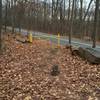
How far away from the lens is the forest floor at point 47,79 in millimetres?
8305

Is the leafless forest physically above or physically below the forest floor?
above

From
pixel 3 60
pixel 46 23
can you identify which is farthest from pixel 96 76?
pixel 46 23

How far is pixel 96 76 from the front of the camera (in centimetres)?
993

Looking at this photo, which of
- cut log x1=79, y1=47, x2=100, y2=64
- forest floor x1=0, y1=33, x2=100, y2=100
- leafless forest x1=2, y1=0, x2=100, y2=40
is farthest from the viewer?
leafless forest x1=2, y1=0, x2=100, y2=40

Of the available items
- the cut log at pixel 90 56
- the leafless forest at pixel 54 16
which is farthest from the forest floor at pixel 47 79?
the leafless forest at pixel 54 16

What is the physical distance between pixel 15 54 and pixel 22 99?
7.68 m

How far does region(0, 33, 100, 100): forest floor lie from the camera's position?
830 centimetres

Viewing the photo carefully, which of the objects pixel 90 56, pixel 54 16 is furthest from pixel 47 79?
pixel 54 16

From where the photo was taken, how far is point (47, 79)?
32.4 feet

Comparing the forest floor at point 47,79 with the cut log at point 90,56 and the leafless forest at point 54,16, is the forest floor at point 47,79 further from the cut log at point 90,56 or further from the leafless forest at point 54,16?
the leafless forest at point 54,16

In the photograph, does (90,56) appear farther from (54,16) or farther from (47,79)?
(54,16)

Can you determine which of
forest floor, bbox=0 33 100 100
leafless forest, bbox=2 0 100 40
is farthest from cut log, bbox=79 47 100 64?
leafless forest, bbox=2 0 100 40

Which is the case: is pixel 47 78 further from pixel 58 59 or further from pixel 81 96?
pixel 58 59

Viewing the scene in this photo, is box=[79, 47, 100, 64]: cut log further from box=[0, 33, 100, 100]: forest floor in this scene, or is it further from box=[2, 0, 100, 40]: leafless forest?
box=[2, 0, 100, 40]: leafless forest
